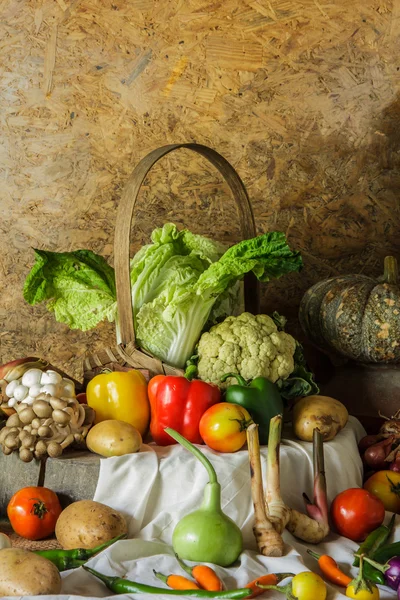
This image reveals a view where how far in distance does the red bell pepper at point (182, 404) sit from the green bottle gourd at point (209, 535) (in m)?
0.48

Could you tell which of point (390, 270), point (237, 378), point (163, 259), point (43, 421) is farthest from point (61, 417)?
point (390, 270)

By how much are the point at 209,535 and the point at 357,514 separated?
56cm

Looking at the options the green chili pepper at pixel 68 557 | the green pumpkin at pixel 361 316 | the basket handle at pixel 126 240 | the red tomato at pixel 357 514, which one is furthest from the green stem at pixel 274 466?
the green pumpkin at pixel 361 316

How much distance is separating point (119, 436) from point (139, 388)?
0.30 metres

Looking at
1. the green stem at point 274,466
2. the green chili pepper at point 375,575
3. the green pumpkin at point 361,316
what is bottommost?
the green chili pepper at point 375,575

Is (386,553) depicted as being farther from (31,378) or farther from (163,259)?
(163,259)

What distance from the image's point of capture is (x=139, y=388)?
8.57 feet

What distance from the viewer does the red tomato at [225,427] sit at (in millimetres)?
2338

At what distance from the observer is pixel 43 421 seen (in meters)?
2.35

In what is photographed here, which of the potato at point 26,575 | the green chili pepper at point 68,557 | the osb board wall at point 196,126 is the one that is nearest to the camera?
the potato at point 26,575

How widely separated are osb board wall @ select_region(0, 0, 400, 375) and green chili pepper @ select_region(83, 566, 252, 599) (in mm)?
1805

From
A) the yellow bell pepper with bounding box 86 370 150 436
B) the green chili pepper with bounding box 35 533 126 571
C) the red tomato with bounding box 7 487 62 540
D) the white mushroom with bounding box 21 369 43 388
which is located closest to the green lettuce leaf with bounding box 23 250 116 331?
the yellow bell pepper with bounding box 86 370 150 436

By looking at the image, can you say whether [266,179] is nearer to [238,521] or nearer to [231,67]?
[231,67]

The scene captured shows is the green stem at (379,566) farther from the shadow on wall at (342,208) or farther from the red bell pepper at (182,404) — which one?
the shadow on wall at (342,208)
